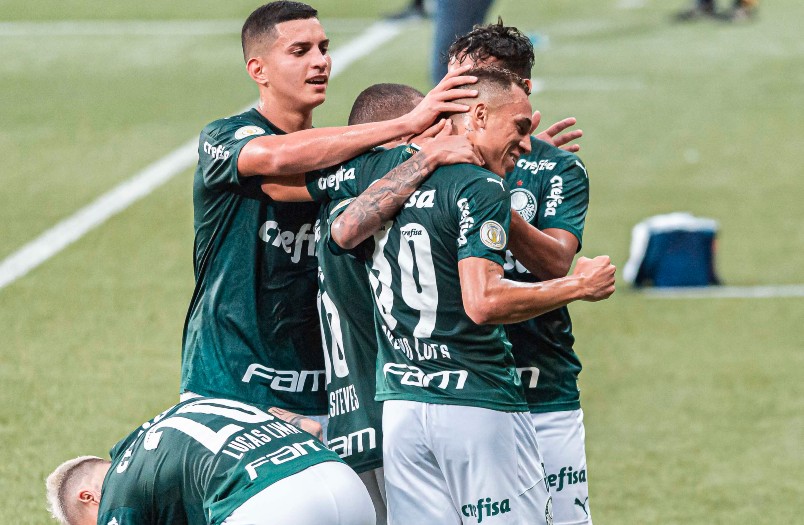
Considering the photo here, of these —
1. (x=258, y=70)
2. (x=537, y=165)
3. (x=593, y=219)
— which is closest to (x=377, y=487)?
(x=537, y=165)

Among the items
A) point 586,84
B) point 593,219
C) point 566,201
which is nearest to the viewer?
point 566,201

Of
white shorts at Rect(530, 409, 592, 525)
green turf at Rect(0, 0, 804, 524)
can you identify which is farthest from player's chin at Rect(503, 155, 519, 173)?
green turf at Rect(0, 0, 804, 524)

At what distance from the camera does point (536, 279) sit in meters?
5.53

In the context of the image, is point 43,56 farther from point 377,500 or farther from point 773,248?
point 377,500

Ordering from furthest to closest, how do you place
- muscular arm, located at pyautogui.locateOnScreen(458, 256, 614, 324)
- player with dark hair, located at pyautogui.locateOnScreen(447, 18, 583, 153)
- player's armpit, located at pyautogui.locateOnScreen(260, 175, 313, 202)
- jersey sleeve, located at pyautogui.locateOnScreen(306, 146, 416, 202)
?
player with dark hair, located at pyautogui.locateOnScreen(447, 18, 583, 153), player's armpit, located at pyautogui.locateOnScreen(260, 175, 313, 202), jersey sleeve, located at pyautogui.locateOnScreen(306, 146, 416, 202), muscular arm, located at pyautogui.locateOnScreen(458, 256, 614, 324)

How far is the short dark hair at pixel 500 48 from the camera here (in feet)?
16.8

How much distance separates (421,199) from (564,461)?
1.47 metres

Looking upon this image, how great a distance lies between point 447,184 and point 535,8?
1720 cm

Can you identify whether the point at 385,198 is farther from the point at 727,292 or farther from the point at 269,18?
the point at 727,292

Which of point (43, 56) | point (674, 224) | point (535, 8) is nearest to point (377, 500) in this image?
point (674, 224)

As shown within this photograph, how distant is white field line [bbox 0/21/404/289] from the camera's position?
A: 11898 millimetres

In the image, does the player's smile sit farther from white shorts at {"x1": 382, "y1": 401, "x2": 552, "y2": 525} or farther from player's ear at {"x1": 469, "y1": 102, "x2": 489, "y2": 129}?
white shorts at {"x1": 382, "y1": 401, "x2": 552, "y2": 525}

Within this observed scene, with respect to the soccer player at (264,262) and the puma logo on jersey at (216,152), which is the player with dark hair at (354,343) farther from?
the puma logo on jersey at (216,152)

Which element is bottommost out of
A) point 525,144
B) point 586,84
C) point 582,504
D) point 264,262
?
point 582,504
